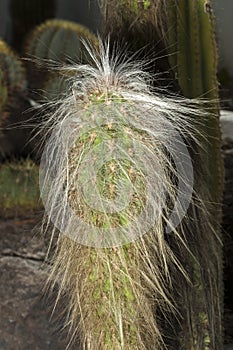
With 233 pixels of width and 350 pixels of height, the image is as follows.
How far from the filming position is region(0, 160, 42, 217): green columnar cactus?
2.64m

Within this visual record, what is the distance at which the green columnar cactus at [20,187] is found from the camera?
2645 mm

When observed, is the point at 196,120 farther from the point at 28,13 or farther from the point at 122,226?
the point at 28,13

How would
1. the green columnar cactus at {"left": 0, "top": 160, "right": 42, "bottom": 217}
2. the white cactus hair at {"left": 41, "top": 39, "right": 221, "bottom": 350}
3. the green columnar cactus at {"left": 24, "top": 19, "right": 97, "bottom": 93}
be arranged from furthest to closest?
1. the green columnar cactus at {"left": 24, "top": 19, "right": 97, "bottom": 93}
2. the green columnar cactus at {"left": 0, "top": 160, "right": 42, "bottom": 217}
3. the white cactus hair at {"left": 41, "top": 39, "right": 221, "bottom": 350}

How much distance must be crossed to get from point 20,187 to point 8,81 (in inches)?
18.7

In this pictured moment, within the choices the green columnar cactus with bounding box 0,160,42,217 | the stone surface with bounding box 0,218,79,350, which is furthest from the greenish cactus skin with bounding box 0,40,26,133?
the stone surface with bounding box 0,218,79,350

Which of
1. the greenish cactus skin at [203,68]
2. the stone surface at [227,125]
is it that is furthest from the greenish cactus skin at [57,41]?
the greenish cactus skin at [203,68]

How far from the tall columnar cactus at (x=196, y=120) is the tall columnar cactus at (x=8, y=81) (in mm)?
1070

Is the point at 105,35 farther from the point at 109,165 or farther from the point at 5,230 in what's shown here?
the point at 5,230

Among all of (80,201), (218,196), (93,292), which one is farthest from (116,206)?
(218,196)

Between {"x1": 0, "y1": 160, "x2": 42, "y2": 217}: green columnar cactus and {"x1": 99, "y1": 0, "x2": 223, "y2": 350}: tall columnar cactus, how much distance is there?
94 cm

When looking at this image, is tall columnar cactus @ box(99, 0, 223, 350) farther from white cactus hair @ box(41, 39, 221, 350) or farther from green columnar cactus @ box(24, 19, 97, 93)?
green columnar cactus @ box(24, 19, 97, 93)

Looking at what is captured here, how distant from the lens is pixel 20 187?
2658 mm

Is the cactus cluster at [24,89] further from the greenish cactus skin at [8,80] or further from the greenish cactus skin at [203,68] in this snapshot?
the greenish cactus skin at [203,68]

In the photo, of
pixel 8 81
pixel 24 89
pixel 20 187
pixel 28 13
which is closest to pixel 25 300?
pixel 20 187
